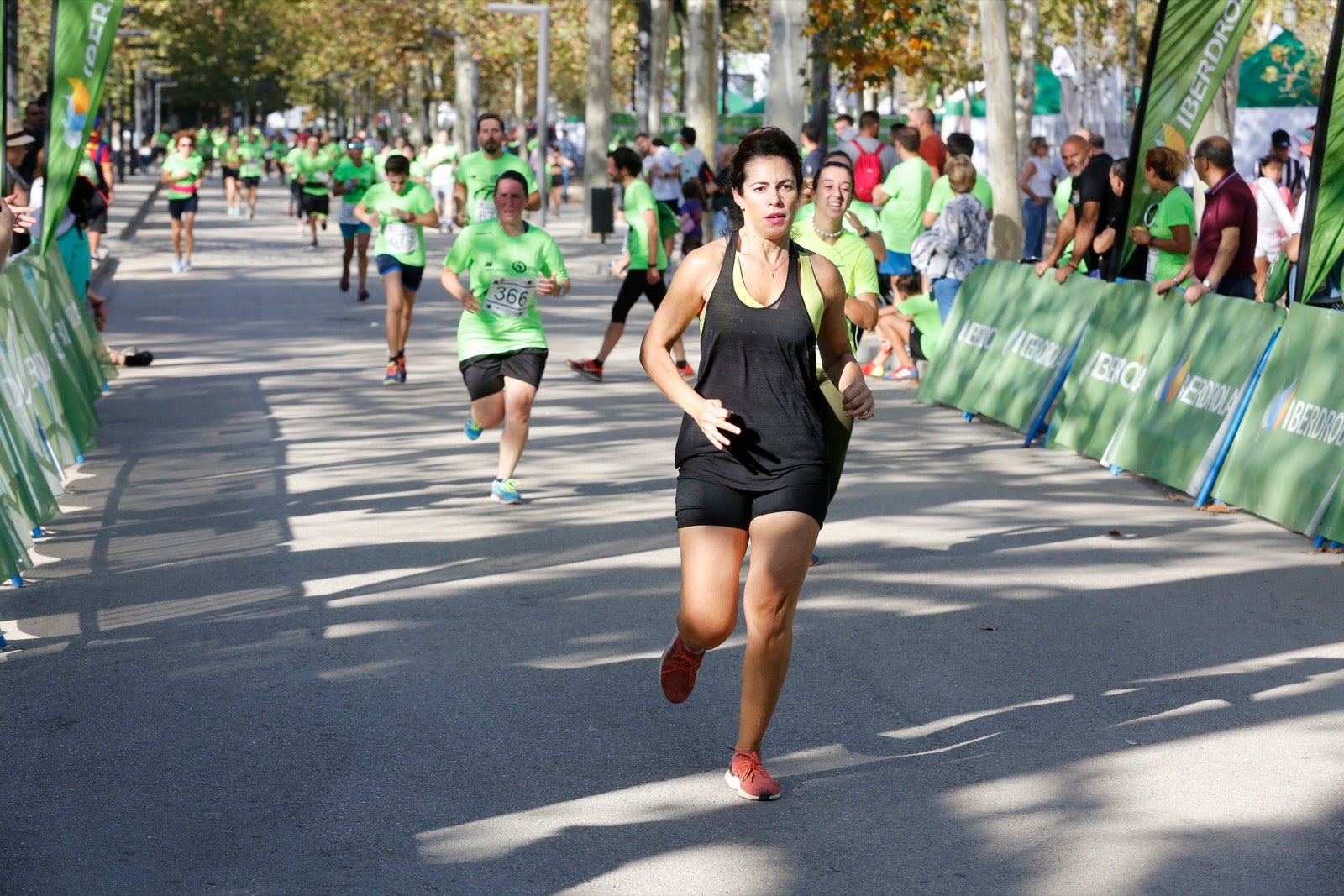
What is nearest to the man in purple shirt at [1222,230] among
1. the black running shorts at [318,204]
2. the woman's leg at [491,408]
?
the woman's leg at [491,408]

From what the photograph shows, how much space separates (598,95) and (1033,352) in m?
20.3

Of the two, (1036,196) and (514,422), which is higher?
(1036,196)

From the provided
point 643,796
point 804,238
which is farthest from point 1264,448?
point 643,796

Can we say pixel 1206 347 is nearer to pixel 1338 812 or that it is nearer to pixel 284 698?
pixel 1338 812

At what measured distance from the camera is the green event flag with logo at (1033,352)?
1202 centimetres

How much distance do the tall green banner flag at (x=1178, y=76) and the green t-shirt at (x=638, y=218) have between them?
13.4ft

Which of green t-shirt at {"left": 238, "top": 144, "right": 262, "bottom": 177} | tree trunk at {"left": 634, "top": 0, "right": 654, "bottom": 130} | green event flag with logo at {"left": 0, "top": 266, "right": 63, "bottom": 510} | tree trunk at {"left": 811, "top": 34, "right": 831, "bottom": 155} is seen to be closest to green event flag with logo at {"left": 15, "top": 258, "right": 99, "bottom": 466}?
green event flag with logo at {"left": 0, "top": 266, "right": 63, "bottom": 510}

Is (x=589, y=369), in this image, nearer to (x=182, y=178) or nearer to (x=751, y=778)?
(x=751, y=778)

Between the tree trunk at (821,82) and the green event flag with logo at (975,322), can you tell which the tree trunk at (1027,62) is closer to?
the tree trunk at (821,82)

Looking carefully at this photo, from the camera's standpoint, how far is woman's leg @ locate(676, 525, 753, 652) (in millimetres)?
5113

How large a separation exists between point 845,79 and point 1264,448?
41.4 ft

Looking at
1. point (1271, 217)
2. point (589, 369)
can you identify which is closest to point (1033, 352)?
point (589, 369)

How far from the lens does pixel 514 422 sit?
967 centimetres

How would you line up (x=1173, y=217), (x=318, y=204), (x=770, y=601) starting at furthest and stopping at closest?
(x=318, y=204), (x=1173, y=217), (x=770, y=601)
